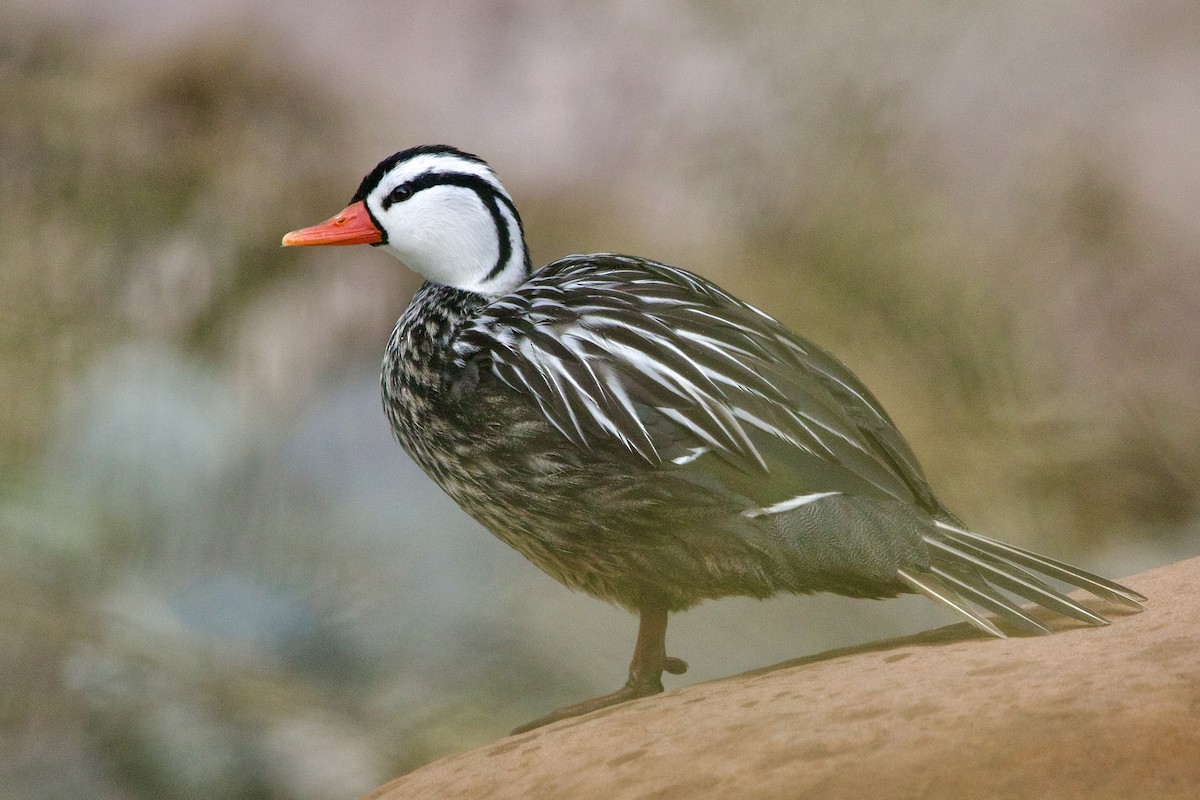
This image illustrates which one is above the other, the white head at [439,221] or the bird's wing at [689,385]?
the white head at [439,221]

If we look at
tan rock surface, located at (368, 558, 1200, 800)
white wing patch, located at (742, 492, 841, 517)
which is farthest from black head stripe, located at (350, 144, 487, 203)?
tan rock surface, located at (368, 558, 1200, 800)

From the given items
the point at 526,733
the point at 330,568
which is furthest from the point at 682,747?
the point at 330,568

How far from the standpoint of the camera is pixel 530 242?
2.75 metres

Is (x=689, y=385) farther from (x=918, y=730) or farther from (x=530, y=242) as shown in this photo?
(x=530, y=242)

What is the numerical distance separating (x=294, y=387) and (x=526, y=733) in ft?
4.26

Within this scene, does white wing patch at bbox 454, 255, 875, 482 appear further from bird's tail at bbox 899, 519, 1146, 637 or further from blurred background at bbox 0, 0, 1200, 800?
blurred background at bbox 0, 0, 1200, 800

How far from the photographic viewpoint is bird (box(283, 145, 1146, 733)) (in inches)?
63.3

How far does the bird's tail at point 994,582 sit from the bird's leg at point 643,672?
0.47 meters

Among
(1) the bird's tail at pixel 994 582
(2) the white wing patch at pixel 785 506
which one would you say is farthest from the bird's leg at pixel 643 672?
(1) the bird's tail at pixel 994 582

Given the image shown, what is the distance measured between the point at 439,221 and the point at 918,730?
129 centimetres

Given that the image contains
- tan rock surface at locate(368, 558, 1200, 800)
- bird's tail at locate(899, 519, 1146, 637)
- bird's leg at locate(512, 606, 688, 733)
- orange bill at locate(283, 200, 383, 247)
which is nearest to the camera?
tan rock surface at locate(368, 558, 1200, 800)

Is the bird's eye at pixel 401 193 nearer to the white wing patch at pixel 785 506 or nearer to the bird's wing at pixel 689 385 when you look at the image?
the bird's wing at pixel 689 385

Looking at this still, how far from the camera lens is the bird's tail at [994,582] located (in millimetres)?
1533

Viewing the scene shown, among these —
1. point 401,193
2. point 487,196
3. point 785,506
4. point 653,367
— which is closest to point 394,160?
point 401,193
